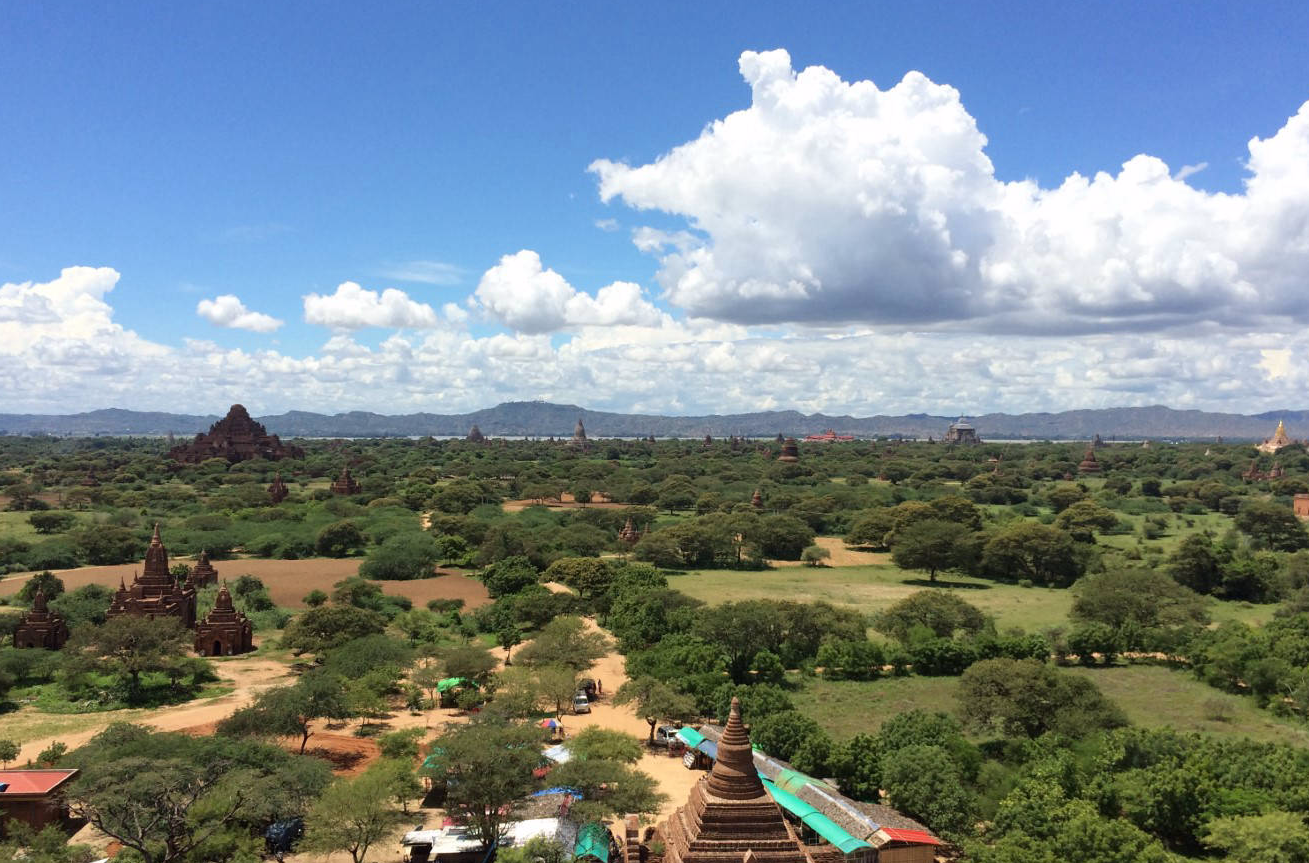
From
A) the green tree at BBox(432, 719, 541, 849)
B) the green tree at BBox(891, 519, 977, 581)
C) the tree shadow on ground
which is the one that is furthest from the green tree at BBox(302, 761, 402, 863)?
the green tree at BBox(891, 519, 977, 581)

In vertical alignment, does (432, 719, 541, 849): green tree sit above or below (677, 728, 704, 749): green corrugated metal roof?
above

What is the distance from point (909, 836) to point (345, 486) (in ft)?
304

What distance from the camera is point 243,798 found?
66.7 ft

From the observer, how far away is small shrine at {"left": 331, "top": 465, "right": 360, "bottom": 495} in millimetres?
100750

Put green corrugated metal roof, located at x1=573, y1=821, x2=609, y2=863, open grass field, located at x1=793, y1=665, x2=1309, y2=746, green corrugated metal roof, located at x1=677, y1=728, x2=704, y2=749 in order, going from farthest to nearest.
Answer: open grass field, located at x1=793, y1=665, x2=1309, y2=746, green corrugated metal roof, located at x1=677, y1=728, x2=704, y2=749, green corrugated metal roof, located at x1=573, y1=821, x2=609, y2=863

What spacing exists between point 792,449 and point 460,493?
215 ft

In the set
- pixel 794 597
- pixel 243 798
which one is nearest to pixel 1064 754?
pixel 243 798

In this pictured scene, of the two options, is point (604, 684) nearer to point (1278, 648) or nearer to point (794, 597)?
point (794, 597)

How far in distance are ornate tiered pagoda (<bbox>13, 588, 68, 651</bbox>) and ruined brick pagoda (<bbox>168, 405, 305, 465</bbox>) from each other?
339ft

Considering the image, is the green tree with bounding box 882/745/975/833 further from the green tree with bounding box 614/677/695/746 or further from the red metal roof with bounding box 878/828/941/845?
the green tree with bounding box 614/677/695/746

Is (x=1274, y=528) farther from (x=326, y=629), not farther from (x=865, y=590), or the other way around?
(x=326, y=629)

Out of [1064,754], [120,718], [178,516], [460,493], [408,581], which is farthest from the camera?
[460,493]

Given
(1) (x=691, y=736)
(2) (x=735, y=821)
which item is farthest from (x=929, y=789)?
(2) (x=735, y=821)

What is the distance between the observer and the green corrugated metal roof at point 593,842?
20.2 m
